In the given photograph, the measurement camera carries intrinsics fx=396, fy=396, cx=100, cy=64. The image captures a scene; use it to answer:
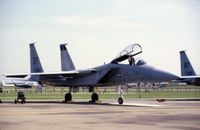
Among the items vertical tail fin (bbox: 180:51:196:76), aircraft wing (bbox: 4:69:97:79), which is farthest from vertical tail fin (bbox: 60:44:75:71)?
vertical tail fin (bbox: 180:51:196:76)

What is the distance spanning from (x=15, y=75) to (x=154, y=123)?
18.5 m

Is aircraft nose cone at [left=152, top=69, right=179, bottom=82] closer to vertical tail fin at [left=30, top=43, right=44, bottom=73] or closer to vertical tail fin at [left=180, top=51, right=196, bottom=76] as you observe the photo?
vertical tail fin at [left=30, top=43, right=44, bottom=73]

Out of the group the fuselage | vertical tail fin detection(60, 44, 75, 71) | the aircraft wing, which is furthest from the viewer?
vertical tail fin detection(60, 44, 75, 71)

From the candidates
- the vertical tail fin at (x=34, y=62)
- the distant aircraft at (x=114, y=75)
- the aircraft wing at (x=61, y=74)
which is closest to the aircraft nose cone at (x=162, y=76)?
the distant aircraft at (x=114, y=75)

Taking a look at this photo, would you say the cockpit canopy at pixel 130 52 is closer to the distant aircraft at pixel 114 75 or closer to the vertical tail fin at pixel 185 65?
the distant aircraft at pixel 114 75

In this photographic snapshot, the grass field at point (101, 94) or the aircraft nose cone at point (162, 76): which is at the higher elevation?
the aircraft nose cone at point (162, 76)

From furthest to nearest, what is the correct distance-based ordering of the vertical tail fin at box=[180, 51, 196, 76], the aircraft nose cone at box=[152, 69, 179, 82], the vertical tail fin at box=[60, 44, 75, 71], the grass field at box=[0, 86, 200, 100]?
the vertical tail fin at box=[180, 51, 196, 76] → the grass field at box=[0, 86, 200, 100] → the vertical tail fin at box=[60, 44, 75, 71] → the aircraft nose cone at box=[152, 69, 179, 82]

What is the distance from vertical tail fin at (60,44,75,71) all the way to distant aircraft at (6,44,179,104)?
3193mm

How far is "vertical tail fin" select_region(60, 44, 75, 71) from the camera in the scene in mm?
32781

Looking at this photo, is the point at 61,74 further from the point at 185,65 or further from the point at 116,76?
the point at 185,65

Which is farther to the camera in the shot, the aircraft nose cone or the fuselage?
the fuselage

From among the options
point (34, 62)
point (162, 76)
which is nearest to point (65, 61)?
point (34, 62)

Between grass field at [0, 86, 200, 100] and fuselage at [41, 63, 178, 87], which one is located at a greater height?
fuselage at [41, 63, 178, 87]

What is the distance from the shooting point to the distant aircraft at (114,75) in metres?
24.0
